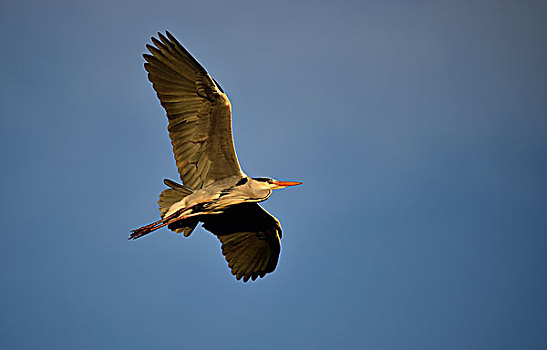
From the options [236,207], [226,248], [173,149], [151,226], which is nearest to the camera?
[151,226]

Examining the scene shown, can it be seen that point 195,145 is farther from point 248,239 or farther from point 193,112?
point 248,239

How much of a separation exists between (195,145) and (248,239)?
297 centimetres

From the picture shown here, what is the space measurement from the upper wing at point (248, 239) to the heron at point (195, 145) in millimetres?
1007

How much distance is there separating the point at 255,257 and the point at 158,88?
453 centimetres

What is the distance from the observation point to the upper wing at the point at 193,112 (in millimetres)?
11852

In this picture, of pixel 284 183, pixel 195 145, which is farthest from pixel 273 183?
pixel 195 145

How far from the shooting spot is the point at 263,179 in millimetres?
12617

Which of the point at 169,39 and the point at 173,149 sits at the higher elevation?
the point at 169,39

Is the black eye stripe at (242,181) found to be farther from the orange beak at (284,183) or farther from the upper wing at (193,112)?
the orange beak at (284,183)

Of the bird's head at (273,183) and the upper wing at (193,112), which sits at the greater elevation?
the upper wing at (193,112)

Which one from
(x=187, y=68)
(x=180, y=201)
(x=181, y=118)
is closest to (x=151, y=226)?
(x=180, y=201)

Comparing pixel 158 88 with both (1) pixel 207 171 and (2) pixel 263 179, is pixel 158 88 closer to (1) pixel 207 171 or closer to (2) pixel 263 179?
(1) pixel 207 171

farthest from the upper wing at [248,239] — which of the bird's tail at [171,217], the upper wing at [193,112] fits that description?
the upper wing at [193,112]

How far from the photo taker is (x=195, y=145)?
1222 centimetres
